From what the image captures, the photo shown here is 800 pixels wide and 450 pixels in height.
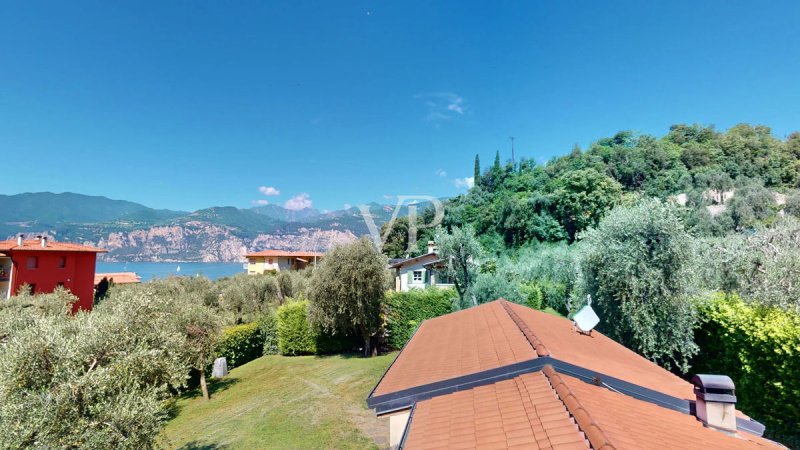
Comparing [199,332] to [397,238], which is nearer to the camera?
[199,332]

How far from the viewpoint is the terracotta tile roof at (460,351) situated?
5.49 meters

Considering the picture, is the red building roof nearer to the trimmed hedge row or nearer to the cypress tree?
the trimmed hedge row

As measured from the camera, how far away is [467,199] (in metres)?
82.5

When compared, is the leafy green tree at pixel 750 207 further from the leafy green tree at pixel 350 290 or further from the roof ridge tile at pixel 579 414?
the roof ridge tile at pixel 579 414

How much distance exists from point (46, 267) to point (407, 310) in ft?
123

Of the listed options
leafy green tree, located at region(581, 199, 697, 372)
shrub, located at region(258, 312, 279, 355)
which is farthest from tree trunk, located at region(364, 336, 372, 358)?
leafy green tree, located at region(581, 199, 697, 372)

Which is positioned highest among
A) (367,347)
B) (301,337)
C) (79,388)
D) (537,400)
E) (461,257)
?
(461,257)

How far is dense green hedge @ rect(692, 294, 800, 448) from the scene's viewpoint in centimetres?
825

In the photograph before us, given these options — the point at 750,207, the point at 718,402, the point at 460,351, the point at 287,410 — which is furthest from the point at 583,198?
the point at 718,402

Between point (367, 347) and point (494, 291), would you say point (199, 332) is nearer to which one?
point (367, 347)

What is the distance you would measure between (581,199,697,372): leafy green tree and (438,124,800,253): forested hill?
4130 cm

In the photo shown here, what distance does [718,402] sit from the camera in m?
4.48

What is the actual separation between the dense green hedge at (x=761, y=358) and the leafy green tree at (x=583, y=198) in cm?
4603

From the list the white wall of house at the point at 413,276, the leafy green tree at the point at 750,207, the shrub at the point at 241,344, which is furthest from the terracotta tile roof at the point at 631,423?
the leafy green tree at the point at 750,207
